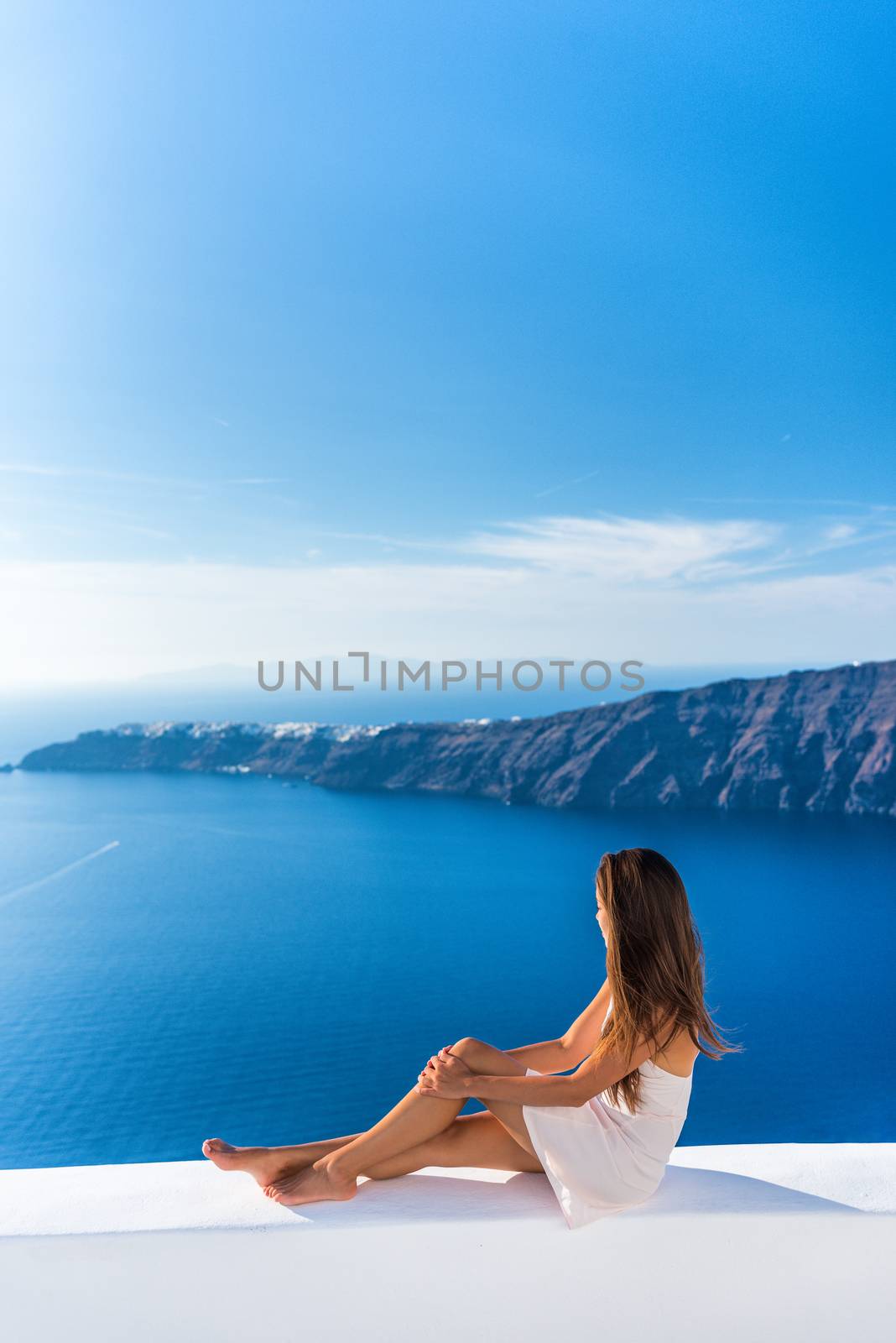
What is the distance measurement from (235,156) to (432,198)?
685 cm

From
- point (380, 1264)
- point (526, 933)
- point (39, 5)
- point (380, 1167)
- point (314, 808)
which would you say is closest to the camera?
point (380, 1264)

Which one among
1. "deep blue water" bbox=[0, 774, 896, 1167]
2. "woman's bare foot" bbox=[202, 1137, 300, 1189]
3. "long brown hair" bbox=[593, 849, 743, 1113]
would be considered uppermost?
"long brown hair" bbox=[593, 849, 743, 1113]

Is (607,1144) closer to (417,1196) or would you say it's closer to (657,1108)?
(657,1108)

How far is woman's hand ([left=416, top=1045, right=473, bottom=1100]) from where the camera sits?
1120mm

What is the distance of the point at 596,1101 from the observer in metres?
1.23

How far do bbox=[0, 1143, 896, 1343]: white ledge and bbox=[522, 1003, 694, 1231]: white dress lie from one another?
2cm

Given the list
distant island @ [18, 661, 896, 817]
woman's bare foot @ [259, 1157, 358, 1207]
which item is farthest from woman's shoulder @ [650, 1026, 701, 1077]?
distant island @ [18, 661, 896, 817]

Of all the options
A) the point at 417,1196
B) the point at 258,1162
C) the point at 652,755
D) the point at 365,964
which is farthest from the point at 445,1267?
the point at 652,755

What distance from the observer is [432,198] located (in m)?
29.6

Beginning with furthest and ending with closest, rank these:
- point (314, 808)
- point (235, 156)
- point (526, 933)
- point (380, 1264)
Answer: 1. point (314, 808)
2. point (235, 156)
3. point (526, 933)
4. point (380, 1264)

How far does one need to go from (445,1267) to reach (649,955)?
0.47m

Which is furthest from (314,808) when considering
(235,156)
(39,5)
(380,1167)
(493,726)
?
(380,1167)

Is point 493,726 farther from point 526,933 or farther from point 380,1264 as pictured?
point 380,1264

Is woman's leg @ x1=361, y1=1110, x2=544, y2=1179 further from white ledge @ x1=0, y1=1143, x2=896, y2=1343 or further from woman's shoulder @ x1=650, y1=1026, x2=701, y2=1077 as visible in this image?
woman's shoulder @ x1=650, y1=1026, x2=701, y2=1077
